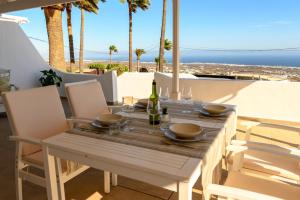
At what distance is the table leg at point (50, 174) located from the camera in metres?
1.37

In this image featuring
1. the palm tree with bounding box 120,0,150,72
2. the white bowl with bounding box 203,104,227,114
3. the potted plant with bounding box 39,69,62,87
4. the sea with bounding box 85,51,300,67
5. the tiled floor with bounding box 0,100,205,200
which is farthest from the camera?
the sea with bounding box 85,51,300,67

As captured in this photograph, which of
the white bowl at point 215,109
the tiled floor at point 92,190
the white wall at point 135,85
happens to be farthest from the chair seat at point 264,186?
the white wall at point 135,85

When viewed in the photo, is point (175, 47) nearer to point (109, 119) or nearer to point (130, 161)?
point (109, 119)

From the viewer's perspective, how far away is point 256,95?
4.17 meters

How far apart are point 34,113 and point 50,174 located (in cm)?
60

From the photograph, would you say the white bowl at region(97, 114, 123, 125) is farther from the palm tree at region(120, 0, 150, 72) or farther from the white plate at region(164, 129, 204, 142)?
the palm tree at region(120, 0, 150, 72)

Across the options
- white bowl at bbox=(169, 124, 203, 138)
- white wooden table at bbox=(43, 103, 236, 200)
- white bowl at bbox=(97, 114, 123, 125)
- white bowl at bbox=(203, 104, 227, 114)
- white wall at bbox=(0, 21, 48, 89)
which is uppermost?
white wall at bbox=(0, 21, 48, 89)

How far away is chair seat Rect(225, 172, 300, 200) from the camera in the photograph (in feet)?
4.39

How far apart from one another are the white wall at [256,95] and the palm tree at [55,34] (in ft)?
16.8

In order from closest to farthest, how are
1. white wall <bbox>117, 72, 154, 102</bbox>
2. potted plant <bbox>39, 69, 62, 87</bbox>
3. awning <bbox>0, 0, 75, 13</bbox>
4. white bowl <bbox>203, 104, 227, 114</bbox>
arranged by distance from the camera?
white bowl <bbox>203, 104, 227, 114</bbox>, awning <bbox>0, 0, 75, 13</bbox>, white wall <bbox>117, 72, 154, 102</bbox>, potted plant <bbox>39, 69, 62, 87</bbox>

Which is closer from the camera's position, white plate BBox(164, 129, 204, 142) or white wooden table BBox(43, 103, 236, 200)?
white wooden table BBox(43, 103, 236, 200)

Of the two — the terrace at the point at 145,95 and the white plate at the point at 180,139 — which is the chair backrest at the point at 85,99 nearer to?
the terrace at the point at 145,95

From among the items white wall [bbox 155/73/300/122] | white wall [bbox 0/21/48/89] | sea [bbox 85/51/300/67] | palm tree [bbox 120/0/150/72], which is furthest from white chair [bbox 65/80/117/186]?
sea [bbox 85/51/300/67]

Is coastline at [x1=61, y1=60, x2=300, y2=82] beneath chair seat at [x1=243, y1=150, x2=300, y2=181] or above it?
above
